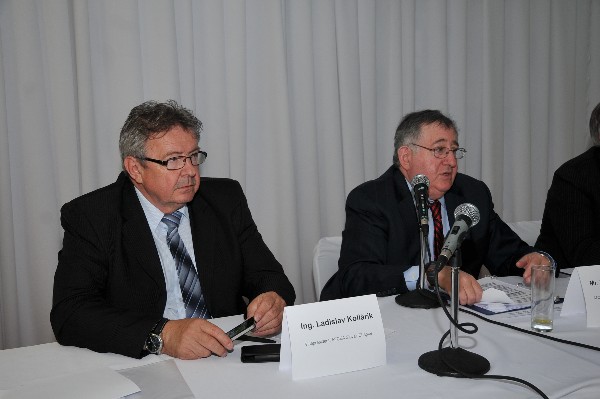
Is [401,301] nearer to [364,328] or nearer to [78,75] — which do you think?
[364,328]

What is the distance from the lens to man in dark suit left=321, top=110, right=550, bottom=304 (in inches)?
99.7

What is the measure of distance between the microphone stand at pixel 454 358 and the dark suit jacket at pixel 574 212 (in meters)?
1.54

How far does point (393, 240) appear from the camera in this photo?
2.67m

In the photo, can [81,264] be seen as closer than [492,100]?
Yes

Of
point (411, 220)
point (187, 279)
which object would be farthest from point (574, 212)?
point (187, 279)

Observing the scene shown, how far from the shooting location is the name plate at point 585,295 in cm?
183

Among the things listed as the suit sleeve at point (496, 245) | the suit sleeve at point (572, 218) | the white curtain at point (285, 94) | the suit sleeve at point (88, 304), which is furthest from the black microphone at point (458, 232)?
the white curtain at point (285, 94)

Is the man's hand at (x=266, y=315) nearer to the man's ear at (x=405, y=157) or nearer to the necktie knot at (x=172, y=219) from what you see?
the necktie knot at (x=172, y=219)

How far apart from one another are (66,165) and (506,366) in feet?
8.66

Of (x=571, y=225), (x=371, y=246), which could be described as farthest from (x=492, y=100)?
(x=371, y=246)

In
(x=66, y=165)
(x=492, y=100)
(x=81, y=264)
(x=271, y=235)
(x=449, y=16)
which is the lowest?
(x=271, y=235)

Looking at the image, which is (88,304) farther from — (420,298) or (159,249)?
(420,298)

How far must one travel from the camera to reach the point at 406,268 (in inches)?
91.7

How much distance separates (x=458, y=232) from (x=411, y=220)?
1277 millimetres
